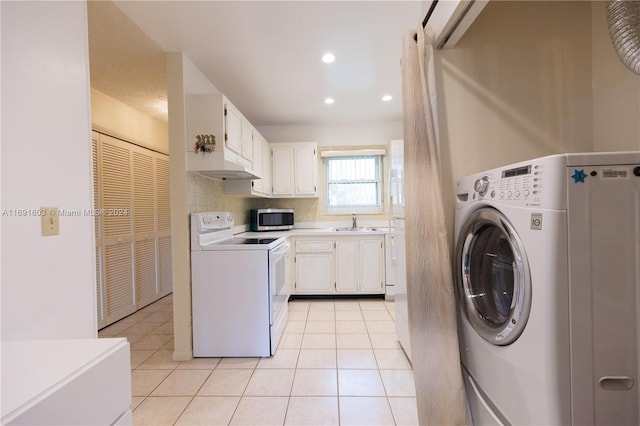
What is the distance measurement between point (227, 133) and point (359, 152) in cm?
221

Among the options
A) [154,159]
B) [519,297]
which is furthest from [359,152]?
[519,297]

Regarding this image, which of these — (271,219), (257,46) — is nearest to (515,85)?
(257,46)

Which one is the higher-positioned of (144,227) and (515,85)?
(515,85)

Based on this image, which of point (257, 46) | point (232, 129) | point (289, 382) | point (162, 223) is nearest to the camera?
point (289, 382)

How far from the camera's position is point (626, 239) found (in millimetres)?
809

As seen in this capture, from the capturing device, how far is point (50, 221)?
1124mm

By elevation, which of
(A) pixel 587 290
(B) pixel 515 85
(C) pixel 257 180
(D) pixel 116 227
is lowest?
(A) pixel 587 290

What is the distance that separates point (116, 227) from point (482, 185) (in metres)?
3.34

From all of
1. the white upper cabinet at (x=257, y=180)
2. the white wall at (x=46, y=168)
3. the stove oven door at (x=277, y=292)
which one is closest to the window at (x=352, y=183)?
the white upper cabinet at (x=257, y=180)

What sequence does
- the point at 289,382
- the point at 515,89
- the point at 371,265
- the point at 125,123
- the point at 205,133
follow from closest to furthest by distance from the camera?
the point at 515,89, the point at 289,382, the point at 205,133, the point at 125,123, the point at 371,265

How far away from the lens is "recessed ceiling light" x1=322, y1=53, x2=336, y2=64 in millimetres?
2266

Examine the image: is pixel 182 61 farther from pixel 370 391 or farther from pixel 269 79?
pixel 370 391

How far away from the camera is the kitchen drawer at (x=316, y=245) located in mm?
3525

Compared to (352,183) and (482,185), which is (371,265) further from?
(482,185)
